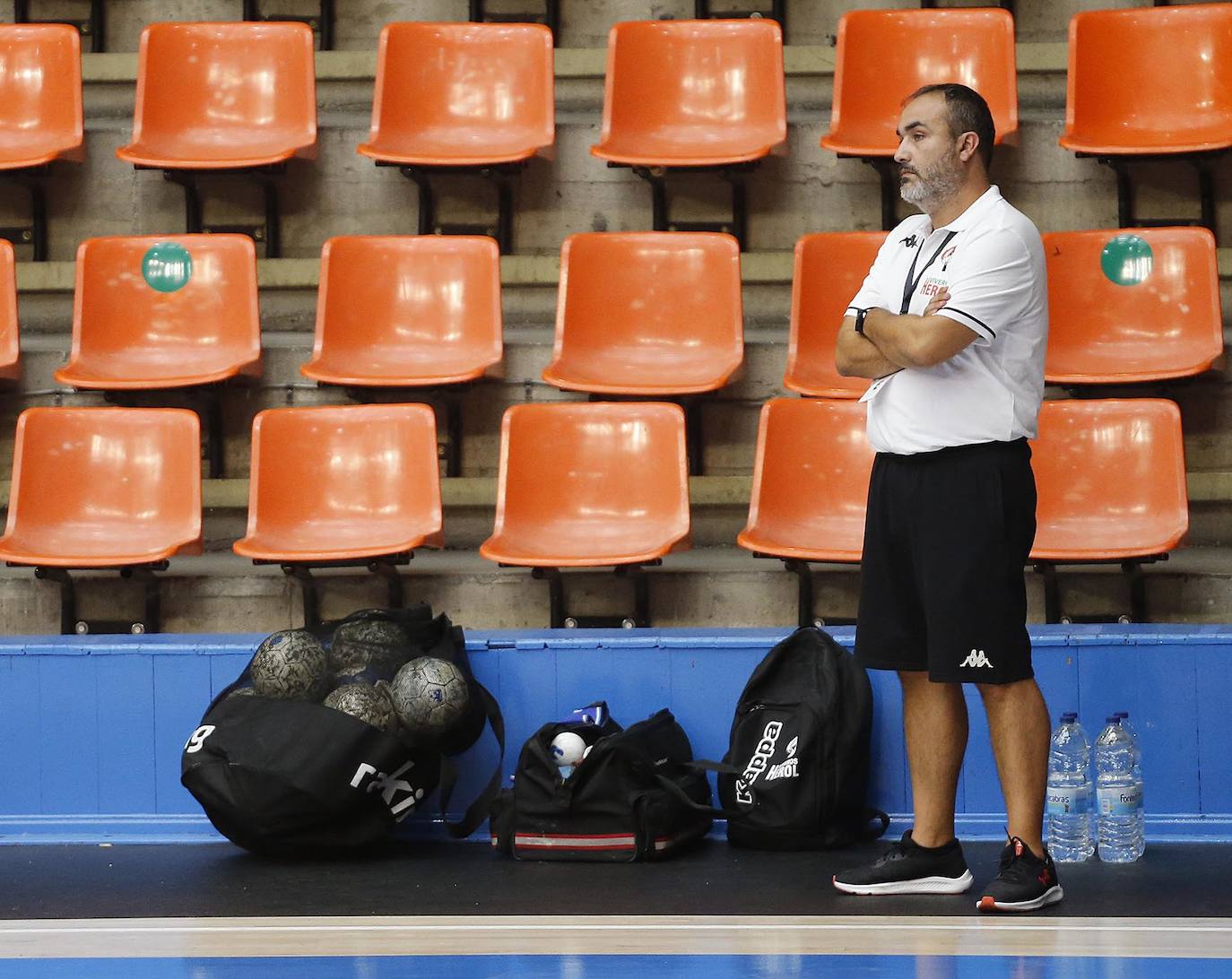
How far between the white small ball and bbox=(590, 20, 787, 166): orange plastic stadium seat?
6.39ft

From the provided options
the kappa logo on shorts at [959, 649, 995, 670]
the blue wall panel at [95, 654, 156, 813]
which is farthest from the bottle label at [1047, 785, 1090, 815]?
the blue wall panel at [95, 654, 156, 813]

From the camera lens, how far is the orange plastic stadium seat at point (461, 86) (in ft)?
14.8

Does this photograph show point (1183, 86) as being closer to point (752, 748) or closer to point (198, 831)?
point (752, 748)

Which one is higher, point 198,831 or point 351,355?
point 351,355

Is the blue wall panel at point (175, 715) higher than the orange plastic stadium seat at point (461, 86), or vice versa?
the orange plastic stadium seat at point (461, 86)

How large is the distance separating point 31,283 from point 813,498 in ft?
7.39

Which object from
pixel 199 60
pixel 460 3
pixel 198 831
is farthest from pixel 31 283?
pixel 198 831

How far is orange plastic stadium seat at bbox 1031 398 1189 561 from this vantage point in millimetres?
3432

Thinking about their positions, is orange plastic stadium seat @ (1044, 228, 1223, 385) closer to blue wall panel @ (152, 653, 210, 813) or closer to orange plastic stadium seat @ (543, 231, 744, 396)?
orange plastic stadium seat @ (543, 231, 744, 396)

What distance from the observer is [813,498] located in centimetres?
362

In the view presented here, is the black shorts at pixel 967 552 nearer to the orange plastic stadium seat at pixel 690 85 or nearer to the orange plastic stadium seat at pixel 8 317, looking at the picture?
the orange plastic stadium seat at pixel 690 85

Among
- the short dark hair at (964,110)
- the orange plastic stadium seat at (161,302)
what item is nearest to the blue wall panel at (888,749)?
the short dark hair at (964,110)

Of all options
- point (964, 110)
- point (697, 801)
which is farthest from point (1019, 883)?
point (964, 110)

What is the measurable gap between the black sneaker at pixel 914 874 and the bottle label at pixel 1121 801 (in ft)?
1.16
